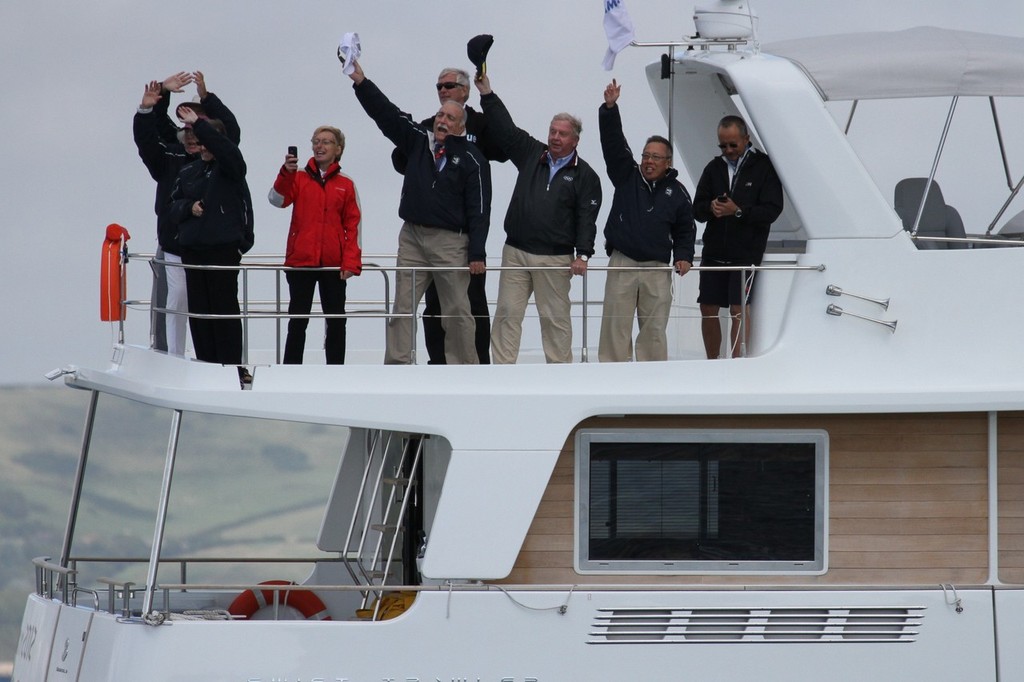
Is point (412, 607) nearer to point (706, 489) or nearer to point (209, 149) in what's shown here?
point (706, 489)

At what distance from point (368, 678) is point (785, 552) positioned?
2712mm

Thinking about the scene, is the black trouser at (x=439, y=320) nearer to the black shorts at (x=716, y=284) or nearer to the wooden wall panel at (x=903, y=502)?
the black shorts at (x=716, y=284)

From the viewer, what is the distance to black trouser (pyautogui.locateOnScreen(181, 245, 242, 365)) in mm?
9086

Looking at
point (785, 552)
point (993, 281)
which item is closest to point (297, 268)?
point (785, 552)

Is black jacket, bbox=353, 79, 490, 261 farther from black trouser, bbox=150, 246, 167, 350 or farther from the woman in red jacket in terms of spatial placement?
black trouser, bbox=150, 246, 167, 350

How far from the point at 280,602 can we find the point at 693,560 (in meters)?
3.20

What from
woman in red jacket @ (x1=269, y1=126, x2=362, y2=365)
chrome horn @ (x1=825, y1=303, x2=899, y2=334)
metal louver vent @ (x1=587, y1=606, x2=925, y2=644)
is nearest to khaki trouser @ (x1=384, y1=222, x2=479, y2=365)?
woman in red jacket @ (x1=269, y1=126, x2=362, y2=365)

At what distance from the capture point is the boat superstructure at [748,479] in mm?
8578

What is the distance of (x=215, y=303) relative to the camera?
366 inches

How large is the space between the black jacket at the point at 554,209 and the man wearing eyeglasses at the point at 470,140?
437 millimetres

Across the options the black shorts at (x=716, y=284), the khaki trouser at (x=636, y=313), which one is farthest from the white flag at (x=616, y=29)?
the black shorts at (x=716, y=284)

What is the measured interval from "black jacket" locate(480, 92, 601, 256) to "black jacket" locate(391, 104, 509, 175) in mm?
546

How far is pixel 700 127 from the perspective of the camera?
37.4ft

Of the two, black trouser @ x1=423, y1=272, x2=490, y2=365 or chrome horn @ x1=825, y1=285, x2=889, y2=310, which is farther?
black trouser @ x1=423, y1=272, x2=490, y2=365
